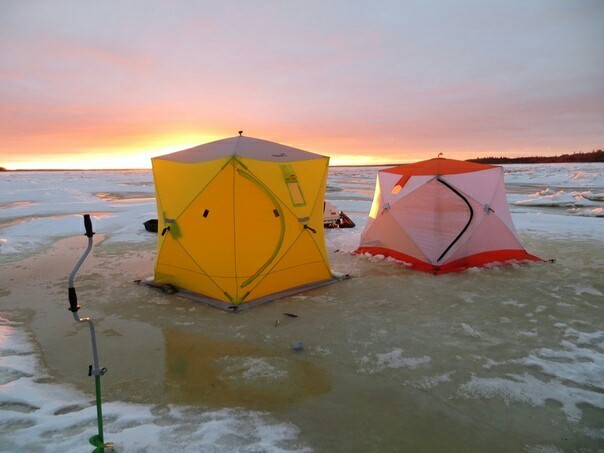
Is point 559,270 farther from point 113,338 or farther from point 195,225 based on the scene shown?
point 113,338

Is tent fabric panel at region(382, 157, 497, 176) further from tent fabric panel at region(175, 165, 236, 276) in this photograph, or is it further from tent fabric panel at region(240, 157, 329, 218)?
tent fabric panel at region(175, 165, 236, 276)

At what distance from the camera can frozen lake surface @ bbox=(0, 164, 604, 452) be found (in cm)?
364

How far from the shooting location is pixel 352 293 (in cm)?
760

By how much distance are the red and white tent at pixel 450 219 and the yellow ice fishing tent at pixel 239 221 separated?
101 inches

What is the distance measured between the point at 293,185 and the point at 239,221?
1.36m

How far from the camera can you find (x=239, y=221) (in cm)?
693

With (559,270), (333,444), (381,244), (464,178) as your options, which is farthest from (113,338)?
(559,270)

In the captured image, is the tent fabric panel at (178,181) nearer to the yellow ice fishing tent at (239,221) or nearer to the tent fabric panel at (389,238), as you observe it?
the yellow ice fishing tent at (239,221)

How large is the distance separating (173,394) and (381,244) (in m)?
6.96

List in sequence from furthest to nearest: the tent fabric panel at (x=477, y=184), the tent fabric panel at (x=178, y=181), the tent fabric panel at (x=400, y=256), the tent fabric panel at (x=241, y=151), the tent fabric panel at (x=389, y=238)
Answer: the tent fabric panel at (x=389, y=238) → the tent fabric panel at (x=477, y=184) → the tent fabric panel at (x=400, y=256) → the tent fabric panel at (x=241, y=151) → the tent fabric panel at (x=178, y=181)

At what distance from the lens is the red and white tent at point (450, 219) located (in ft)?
29.7

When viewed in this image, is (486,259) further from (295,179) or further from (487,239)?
(295,179)

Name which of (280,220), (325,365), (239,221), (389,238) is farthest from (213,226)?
(389,238)

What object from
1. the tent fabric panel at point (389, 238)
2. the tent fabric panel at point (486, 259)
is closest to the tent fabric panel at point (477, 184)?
the tent fabric panel at point (486, 259)
